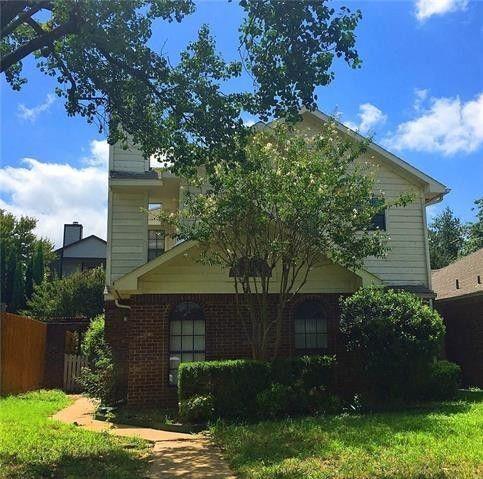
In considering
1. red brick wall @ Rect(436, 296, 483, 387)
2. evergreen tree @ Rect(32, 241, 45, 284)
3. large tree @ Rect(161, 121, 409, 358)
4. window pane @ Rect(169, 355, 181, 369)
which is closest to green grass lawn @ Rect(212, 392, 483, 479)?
large tree @ Rect(161, 121, 409, 358)

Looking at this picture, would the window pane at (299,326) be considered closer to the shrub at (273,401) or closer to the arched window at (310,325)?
the arched window at (310,325)

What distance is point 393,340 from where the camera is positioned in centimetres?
1220

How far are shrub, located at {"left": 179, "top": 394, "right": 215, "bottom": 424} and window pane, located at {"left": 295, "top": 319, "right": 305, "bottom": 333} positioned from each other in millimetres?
3530

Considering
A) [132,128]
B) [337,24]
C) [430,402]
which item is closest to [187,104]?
[132,128]

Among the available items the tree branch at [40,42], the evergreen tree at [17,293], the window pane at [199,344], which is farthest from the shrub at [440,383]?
the evergreen tree at [17,293]

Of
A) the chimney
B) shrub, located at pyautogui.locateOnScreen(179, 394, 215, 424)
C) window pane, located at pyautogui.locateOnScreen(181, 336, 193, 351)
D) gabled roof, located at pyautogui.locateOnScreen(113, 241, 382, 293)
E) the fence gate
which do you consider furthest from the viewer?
the chimney

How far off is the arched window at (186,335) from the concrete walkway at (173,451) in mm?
2260

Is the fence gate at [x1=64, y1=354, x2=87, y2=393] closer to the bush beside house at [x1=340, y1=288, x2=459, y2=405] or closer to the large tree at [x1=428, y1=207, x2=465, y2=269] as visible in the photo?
the bush beside house at [x1=340, y1=288, x2=459, y2=405]

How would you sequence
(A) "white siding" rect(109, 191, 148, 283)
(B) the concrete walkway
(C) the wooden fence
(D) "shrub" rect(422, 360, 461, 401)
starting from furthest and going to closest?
(A) "white siding" rect(109, 191, 148, 283) → (C) the wooden fence → (D) "shrub" rect(422, 360, 461, 401) → (B) the concrete walkway

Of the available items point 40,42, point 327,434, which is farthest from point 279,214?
point 40,42

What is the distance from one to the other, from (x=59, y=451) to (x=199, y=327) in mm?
5714

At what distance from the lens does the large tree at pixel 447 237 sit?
46.8 metres

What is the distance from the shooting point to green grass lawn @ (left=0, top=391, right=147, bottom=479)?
24.2ft

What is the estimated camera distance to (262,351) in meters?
12.6
